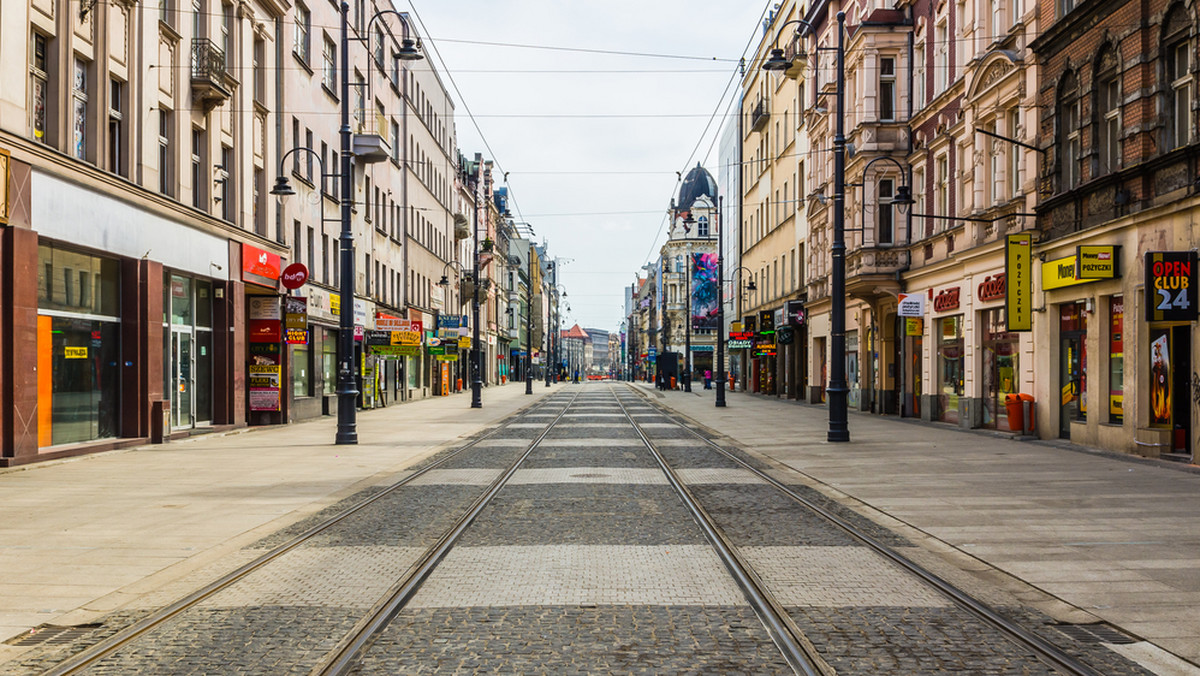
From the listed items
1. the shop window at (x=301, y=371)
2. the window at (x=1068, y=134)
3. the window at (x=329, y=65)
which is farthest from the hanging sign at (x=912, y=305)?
the window at (x=329, y=65)

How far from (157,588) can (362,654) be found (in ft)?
8.49

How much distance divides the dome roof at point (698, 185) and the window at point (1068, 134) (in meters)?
102

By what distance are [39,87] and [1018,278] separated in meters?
19.1

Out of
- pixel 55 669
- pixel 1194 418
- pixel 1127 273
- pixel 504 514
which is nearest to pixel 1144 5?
pixel 1127 273

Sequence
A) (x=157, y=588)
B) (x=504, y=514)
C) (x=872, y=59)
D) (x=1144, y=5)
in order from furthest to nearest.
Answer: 1. (x=872, y=59)
2. (x=1144, y=5)
3. (x=504, y=514)
4. (x=157, y=588)

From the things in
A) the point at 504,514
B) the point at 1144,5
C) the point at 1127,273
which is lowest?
the point at 504,514

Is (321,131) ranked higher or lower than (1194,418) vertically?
higher

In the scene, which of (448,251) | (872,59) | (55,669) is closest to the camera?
(55,669)

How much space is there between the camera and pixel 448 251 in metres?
65.8

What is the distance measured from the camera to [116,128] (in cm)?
1959

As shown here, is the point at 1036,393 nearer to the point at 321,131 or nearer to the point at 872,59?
the point at 872,59

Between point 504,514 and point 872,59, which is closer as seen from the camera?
point 504,514

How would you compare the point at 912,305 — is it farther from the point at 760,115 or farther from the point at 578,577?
the point at 760,115

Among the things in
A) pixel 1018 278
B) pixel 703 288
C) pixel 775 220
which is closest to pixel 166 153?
pixel 1018 278
